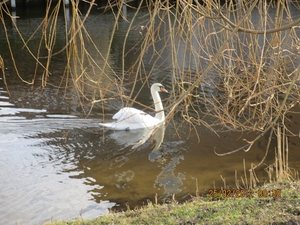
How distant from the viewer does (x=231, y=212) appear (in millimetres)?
4945

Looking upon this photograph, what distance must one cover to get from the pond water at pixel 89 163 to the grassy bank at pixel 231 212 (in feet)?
3.06

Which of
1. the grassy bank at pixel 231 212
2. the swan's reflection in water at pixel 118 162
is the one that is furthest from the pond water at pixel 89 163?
the grassy bank at pixel 231 212

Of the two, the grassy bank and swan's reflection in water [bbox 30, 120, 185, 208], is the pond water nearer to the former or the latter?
swan's reflection in water [bbox 30, 120, 185, 208]

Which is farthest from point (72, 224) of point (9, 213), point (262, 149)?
point (262, 149)

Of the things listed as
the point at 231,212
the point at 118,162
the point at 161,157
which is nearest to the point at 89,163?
the point at 118,162

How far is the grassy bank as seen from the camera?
4727 millimetres

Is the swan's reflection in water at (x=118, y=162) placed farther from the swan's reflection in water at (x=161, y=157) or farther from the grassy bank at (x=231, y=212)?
the grassy bank at (x=231, y=212)

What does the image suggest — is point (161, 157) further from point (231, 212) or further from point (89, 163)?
point (231, 212)

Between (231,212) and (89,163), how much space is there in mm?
3716

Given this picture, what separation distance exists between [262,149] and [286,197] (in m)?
3.69

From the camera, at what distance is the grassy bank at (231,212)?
4.73 metres

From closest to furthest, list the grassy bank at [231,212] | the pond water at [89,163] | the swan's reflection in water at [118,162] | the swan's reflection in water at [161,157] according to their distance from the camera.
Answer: the grassy bank at [231,212] → the pond water at [89,163] → the swan's reflection in water at [118,162] → the swan's reflection in water at [161,157]

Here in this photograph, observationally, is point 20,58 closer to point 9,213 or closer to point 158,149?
point 158,149

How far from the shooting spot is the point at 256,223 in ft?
15.0
